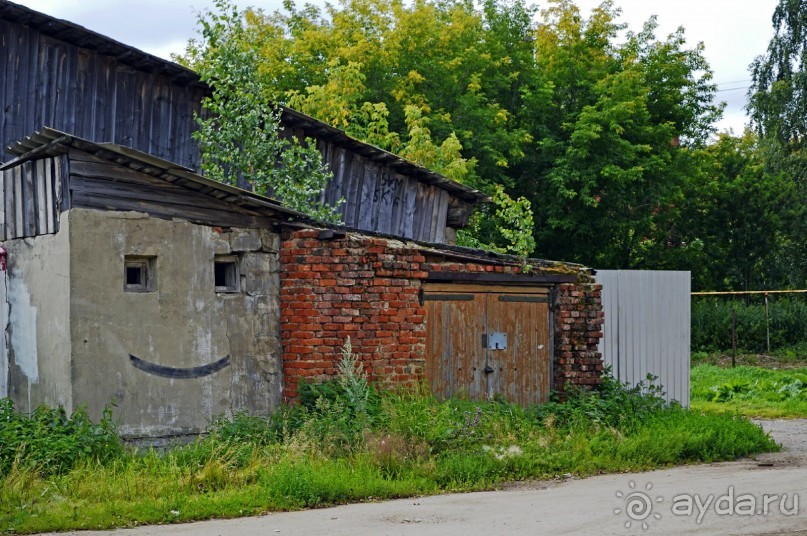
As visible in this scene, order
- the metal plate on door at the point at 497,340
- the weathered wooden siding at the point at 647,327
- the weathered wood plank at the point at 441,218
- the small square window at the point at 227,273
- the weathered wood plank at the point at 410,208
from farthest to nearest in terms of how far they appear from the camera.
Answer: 1. the weathered wood plank at the point at 441,218
2. the weathered wood plank at the point at 410,208
3. the weathered wooden siding at the point at 647,327
4. the metal plate on door at the point at 497,340
5. the small square window at the point at 227,273

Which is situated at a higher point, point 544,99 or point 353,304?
point 544,99

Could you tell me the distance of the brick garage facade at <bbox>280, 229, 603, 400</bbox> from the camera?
38.6 feet

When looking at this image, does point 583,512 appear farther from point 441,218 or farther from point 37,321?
point 441,218

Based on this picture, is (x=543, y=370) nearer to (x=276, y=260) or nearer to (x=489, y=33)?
(x=276, y=260)

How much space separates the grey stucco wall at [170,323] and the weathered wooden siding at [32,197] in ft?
1.46

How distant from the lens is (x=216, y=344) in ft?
37.3

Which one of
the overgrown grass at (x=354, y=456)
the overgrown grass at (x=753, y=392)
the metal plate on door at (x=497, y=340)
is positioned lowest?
the overgrown grass at (x=753, y=392)

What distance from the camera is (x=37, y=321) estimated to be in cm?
1090

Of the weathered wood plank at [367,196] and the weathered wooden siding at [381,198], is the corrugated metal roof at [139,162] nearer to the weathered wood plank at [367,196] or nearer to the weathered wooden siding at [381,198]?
the weathered wooden siding at [381,198]

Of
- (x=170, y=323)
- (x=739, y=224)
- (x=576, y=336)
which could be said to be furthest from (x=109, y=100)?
(x=739, y=224)

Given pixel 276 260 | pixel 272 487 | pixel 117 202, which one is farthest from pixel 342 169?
pixel 272 487

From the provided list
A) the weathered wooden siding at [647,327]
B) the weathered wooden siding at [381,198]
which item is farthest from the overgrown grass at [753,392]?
the weathered wooden siding at [381,198]

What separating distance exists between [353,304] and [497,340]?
2258mm

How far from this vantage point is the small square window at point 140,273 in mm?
10922
